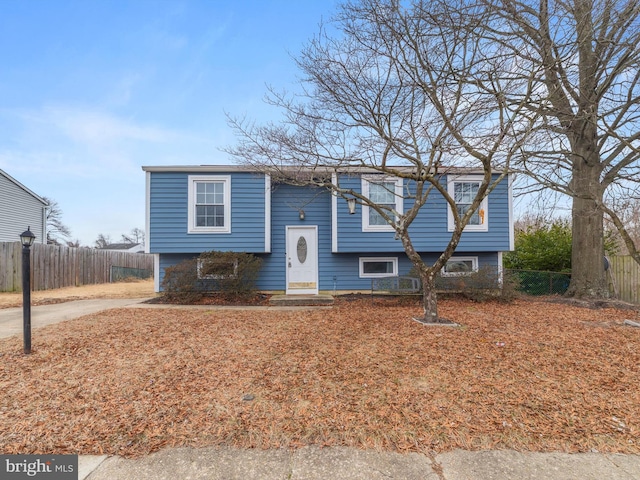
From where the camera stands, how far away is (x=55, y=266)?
532 inches

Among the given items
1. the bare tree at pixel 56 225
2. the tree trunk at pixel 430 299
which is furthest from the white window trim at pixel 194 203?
the bare tree at pixel 56 225

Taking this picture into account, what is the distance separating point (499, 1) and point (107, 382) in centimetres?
744

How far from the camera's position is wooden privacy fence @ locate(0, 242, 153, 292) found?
11992 millimetres

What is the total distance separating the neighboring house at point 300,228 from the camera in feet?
29.8

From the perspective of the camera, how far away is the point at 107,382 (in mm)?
3150

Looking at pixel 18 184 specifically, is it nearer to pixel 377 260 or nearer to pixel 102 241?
pixel 377 260

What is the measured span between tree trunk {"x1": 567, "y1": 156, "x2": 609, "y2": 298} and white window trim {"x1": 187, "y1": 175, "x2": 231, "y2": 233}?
9.18 metres

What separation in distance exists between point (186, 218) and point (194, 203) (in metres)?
0.48

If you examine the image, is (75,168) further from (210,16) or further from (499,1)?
(499,1)

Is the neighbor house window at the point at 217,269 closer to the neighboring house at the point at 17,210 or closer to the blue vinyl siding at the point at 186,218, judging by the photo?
the blue vinyl siding at the point at 186,218

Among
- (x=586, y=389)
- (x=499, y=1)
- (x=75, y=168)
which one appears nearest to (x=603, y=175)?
(x=499, y=1)

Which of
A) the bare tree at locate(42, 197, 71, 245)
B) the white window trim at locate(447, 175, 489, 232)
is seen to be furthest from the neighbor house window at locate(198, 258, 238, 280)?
the bare tree at locate(42, 197, 71, 245)

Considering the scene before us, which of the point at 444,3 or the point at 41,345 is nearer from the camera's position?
the point at 41,345

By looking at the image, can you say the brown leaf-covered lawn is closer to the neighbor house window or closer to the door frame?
the neighbor house window
